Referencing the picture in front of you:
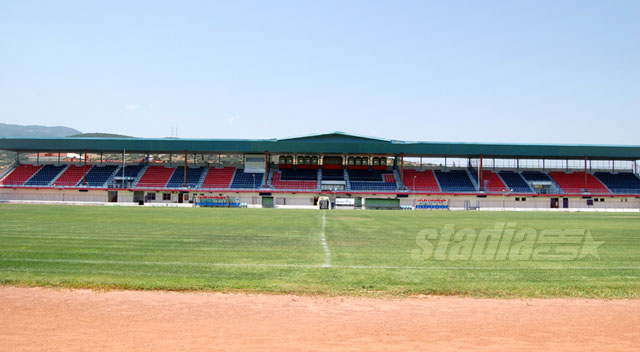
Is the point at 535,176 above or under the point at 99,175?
above

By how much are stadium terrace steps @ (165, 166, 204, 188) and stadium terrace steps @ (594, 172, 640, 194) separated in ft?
218

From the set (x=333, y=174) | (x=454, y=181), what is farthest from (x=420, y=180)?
(x=333, y=174)

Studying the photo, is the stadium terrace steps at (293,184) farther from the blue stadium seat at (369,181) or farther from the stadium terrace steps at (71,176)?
the stadium terrace steps at (71,176)

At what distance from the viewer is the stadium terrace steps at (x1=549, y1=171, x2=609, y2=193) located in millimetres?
74438

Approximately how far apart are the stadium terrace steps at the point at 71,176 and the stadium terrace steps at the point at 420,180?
5216cm

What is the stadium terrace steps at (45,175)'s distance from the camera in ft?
246

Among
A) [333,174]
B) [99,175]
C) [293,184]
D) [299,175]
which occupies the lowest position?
[293,184]

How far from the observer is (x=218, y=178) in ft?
255

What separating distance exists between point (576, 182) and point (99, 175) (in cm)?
7820

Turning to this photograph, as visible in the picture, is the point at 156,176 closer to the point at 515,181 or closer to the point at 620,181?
the point at 515,181

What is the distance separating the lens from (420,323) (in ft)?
27.6

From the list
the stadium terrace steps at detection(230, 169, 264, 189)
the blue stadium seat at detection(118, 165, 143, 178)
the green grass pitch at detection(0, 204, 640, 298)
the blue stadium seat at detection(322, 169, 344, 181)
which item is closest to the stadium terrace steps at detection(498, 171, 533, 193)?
the blue stadium seat at detection(322, 169, 344, 181)

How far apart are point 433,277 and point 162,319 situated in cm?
681

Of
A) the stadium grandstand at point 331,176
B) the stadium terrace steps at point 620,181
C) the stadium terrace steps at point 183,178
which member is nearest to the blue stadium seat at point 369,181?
the stadium grandstand at point 331,176
